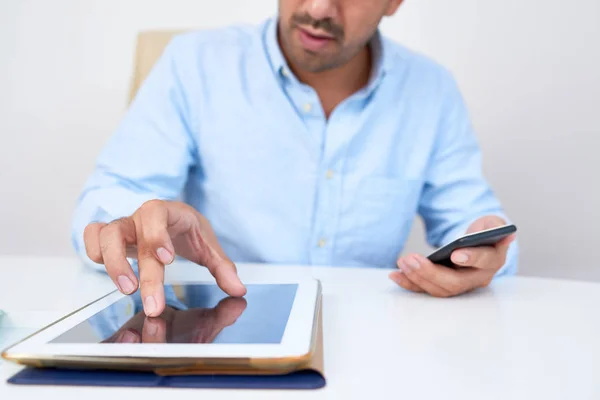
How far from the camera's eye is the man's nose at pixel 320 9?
1.01 m

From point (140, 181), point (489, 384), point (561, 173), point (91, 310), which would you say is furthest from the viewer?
point (561, 173)

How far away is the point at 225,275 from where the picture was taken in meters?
0.59

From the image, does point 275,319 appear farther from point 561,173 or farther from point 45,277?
point 561,173

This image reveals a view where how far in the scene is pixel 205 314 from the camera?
0.49m

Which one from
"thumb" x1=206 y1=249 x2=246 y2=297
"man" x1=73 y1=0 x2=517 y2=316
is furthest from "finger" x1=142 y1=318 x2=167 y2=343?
"man" x1=73 y1=0 x2=517 y2=316

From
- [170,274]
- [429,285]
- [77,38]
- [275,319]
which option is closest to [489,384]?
[275,319]

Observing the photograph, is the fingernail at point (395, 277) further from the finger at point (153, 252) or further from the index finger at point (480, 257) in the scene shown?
the finger at point (153, 252)

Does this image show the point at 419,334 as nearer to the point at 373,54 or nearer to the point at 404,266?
the point at 404,266

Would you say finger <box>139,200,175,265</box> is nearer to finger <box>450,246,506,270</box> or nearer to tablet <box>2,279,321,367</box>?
tablet <box>2,279,321,367</box>

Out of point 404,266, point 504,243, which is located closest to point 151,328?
point 404,266

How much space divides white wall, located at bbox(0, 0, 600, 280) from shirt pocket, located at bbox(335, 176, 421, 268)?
494 mm

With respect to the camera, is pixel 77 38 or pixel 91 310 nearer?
pixel 91 310

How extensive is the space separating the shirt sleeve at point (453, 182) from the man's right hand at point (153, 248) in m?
0.62

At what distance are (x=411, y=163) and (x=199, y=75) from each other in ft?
1.46
